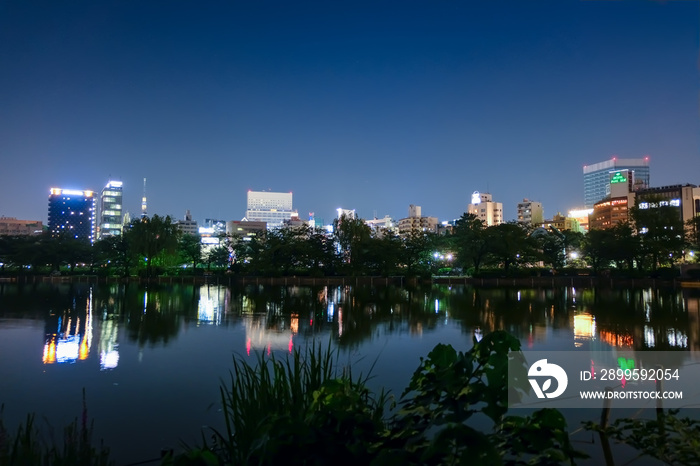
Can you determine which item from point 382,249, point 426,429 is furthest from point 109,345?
point 382,249

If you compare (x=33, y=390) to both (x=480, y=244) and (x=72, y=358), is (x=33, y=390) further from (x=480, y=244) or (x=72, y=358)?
(x=480, y=244)

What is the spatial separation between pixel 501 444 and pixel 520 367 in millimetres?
328

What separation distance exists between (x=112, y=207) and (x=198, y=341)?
158 meters

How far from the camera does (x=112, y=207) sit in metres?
150

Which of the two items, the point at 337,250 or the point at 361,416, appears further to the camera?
the point at 337,250

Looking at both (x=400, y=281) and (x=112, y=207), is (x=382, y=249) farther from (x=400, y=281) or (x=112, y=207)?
(x=112, y=207)

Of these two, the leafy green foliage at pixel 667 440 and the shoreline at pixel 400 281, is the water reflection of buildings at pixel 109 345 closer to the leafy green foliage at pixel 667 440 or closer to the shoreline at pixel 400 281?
the leafy green foliage at pixel 667 440

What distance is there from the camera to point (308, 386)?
3.85 m

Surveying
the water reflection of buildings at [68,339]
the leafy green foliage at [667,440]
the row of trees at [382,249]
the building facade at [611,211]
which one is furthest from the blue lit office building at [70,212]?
the leafy green foliage at [667,440]

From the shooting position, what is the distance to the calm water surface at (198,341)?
5.74m

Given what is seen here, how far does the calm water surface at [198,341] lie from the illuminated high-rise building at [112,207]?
141m

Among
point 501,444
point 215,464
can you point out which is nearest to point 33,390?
point 215,464

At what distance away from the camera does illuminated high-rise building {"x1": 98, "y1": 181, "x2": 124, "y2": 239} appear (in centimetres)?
14675

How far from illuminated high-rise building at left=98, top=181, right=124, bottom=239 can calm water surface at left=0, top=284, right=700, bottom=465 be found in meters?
141
